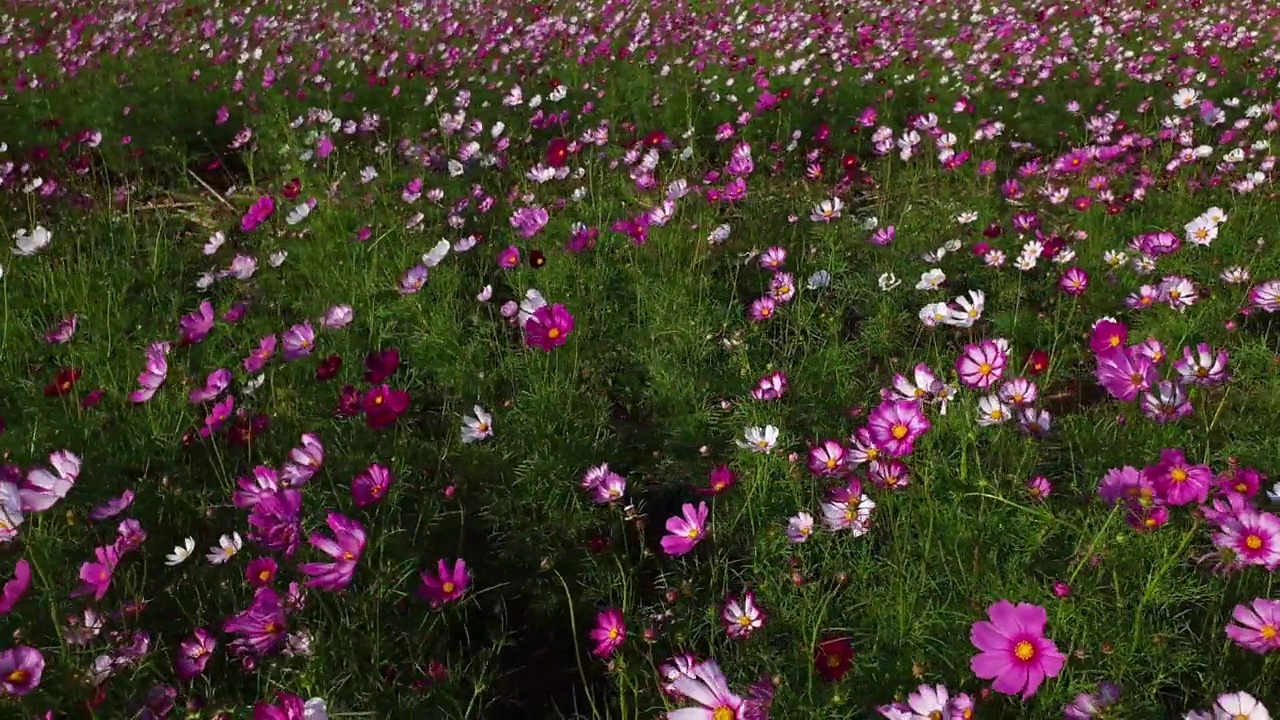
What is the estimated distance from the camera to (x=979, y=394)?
75.9 inches

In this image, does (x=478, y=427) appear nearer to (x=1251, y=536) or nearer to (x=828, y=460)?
(x=828, y=460)

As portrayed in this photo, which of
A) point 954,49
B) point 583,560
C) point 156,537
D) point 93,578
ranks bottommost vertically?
point 954,49

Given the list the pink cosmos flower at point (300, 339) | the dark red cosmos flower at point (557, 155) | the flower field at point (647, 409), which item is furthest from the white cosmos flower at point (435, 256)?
the dark red cosmos flower at point (557, 155)

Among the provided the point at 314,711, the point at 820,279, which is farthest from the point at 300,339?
the point at 820,279

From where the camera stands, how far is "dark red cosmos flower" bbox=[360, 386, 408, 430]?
1.59 meters

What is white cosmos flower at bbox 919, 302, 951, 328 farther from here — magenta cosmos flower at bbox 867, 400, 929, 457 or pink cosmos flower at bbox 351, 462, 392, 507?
pink cosmos flower at bbox 351, 462, 392, 507

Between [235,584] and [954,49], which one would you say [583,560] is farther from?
[954,49]

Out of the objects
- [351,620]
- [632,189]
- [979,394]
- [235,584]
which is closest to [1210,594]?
[979,394]

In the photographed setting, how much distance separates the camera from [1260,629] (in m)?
1.15

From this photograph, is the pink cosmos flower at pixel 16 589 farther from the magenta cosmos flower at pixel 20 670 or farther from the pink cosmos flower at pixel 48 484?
the pink cosmos flower at pixel 48 484

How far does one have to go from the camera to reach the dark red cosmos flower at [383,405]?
159cm

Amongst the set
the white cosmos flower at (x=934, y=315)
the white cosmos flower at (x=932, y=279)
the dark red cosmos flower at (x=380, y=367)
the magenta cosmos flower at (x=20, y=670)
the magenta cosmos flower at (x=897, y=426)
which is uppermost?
the magenta cosmos flower at (x=20, y=670)

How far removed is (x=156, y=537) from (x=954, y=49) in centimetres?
549

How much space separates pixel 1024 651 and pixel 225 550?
1.40 m
